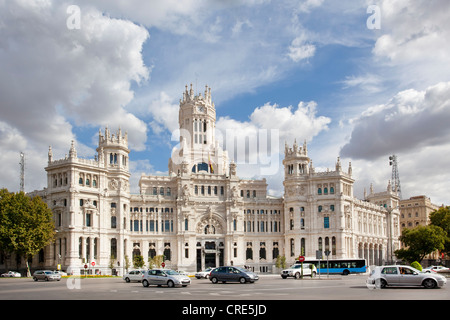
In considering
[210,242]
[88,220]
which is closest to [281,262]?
[210,242]

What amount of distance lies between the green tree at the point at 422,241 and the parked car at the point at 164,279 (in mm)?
75825

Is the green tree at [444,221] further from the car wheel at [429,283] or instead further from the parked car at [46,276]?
the parked car at [46,276]

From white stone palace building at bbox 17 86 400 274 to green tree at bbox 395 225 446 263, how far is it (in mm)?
11436

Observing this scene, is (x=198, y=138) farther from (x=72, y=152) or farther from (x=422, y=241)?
(x=422, y=241)

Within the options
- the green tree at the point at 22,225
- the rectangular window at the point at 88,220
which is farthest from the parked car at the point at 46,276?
the rectangular window at the point at 88,220

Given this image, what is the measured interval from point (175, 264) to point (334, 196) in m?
36.5

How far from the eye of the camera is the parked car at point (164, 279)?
5108cm

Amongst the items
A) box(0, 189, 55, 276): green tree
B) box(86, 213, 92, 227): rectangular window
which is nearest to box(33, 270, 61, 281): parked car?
box(0, 189, 55, 276): green tree

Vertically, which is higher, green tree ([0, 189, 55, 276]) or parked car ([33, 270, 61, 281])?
green tree ([0, 189, 55, 276])

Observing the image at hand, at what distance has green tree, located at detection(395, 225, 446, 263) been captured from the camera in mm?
113500

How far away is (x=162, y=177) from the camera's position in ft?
396

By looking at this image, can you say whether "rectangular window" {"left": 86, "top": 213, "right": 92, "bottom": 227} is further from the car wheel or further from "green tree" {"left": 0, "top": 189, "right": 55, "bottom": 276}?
the car wheel

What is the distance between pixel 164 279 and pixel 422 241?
78.7 metres
